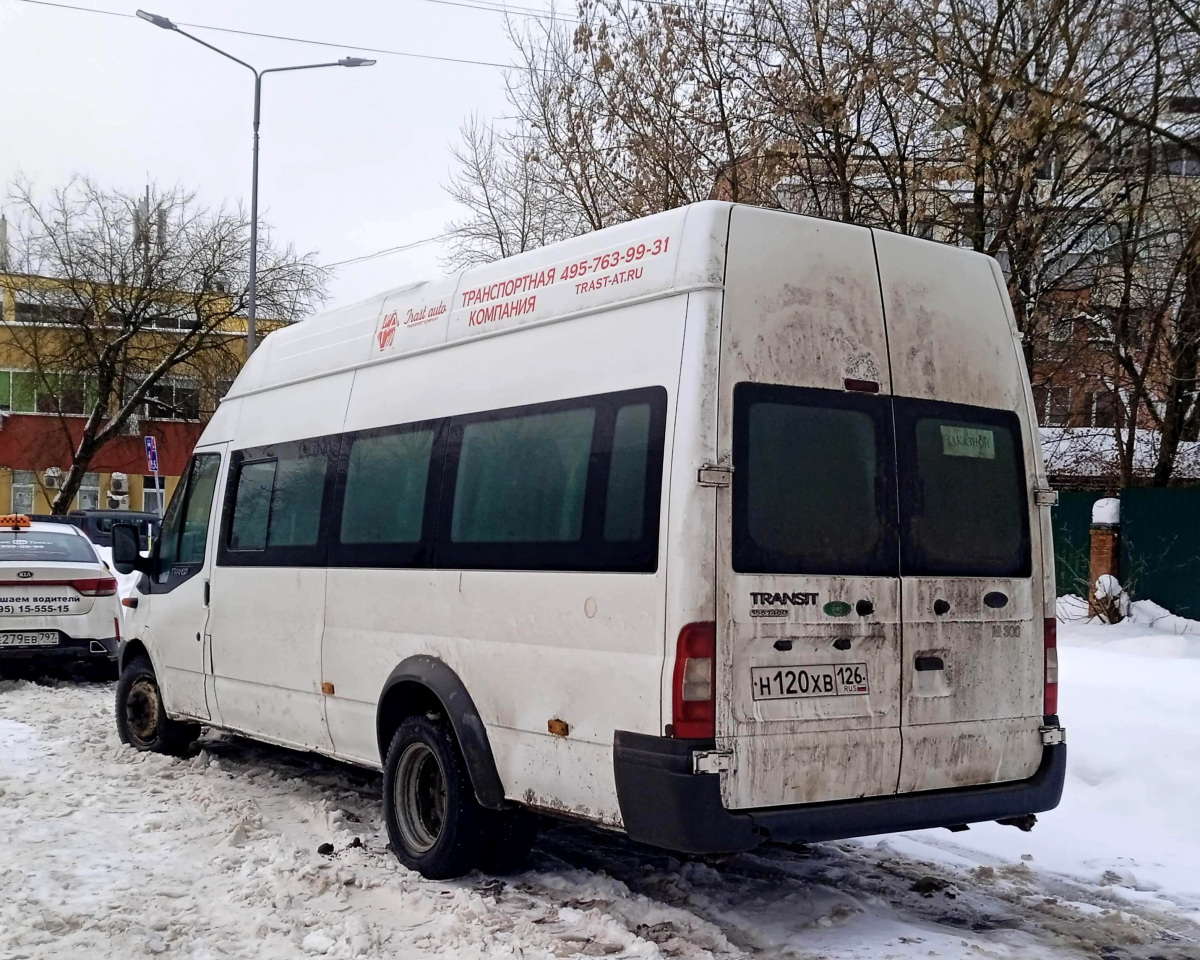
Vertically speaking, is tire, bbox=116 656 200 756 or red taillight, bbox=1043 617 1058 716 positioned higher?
red taillight, bbox=1043 617 1058 716

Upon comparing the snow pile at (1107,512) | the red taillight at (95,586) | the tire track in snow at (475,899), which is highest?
the snow pile at (1107,512)

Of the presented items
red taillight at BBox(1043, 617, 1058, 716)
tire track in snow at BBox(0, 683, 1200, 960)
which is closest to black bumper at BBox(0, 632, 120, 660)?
tire track in snow at BBox(0, 683, 1200, 960)

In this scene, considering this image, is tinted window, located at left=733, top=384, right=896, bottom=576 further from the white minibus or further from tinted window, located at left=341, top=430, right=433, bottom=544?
tinted window, located at left=341, top=430, right=433, bottom=544

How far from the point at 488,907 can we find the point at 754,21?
48.0 ft

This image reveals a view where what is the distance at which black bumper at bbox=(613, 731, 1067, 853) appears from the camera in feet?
15.1

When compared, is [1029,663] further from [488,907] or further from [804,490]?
[488,907]

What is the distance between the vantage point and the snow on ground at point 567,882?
5.01 metres

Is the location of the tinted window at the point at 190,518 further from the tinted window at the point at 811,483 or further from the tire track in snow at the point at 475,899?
the tinted window at the point at 811,483

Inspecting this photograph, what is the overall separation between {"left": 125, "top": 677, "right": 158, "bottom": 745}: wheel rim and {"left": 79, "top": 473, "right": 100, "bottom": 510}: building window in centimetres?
4107

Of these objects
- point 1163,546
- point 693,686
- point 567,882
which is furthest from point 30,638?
point 1163,546

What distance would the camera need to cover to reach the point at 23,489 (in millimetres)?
46219

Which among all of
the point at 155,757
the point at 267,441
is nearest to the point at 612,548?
the point at 267,441

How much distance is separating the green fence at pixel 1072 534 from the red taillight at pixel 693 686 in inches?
586

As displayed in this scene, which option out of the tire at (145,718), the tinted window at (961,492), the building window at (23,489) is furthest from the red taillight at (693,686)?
the building window at (23,489)
